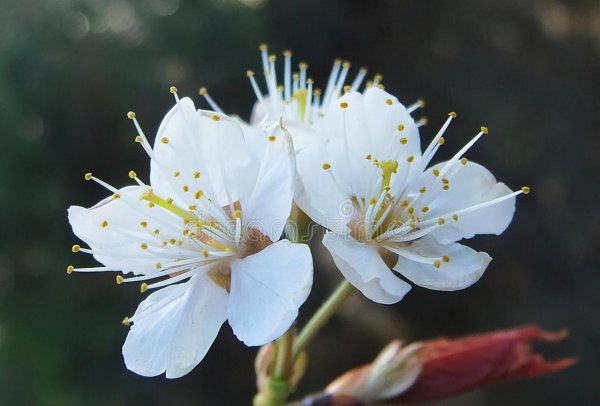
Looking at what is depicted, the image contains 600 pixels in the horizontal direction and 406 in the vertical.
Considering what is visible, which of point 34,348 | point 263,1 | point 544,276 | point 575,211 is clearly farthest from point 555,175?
point 34,348

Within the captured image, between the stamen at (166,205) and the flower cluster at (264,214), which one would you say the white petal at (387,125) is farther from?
the stamen at (166,205)

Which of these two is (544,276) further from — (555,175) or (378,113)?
(378,113)

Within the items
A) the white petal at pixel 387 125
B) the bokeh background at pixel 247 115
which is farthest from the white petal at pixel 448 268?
the bokeh background at pixel 247 115

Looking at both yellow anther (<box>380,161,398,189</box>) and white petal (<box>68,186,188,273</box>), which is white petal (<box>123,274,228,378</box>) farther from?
yellow anther (<box>380,161,398,189</box>)

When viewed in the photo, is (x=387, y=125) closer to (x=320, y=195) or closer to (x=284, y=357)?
(x=320, y=195)

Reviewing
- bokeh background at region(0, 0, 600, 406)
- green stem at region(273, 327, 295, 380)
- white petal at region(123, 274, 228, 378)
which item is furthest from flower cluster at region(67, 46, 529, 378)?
bokeh background at region(0, 0, 600, 406)

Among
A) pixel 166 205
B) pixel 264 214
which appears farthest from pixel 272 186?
pixel 166 205
